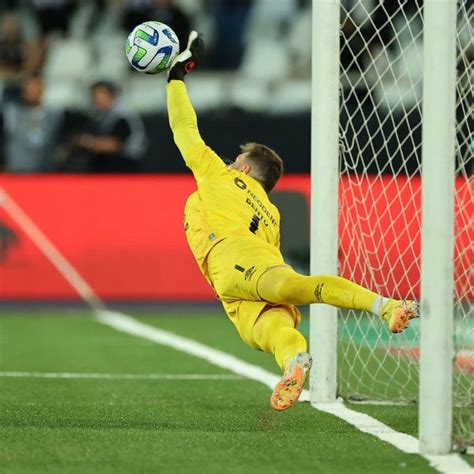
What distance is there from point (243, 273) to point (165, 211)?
8.63 meters

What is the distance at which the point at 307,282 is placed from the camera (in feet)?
22.3

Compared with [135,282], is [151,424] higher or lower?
higher

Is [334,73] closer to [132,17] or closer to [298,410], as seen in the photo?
[298,410]

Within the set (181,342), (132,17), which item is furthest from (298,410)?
(132,17)

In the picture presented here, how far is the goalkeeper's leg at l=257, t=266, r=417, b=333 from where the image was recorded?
6574 millimetres

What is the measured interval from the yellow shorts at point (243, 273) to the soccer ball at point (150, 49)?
1076mm

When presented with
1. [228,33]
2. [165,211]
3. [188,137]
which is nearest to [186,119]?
[188,137]

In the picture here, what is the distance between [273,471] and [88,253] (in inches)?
399

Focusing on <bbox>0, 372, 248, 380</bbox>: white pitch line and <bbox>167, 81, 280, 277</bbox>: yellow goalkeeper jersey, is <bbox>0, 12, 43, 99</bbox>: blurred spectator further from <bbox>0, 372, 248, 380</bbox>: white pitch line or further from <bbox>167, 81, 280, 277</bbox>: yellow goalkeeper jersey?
<bbox>167, 81, 280, 277</bbox>: yellow goalkeeper jersey

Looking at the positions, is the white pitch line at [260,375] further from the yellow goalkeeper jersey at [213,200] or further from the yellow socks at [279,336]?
the yellow goalkeeper jersey at [213,200]

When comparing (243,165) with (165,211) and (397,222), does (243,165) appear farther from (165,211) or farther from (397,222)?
(165,211)

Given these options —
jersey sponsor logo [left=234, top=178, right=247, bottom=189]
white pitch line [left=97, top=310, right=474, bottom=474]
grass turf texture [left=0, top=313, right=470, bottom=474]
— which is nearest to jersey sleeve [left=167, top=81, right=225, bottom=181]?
jersey sponsor logo [left=234, top=178, right=247, bottom=189]

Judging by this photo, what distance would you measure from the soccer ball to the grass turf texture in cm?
191

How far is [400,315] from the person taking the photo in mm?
6375
